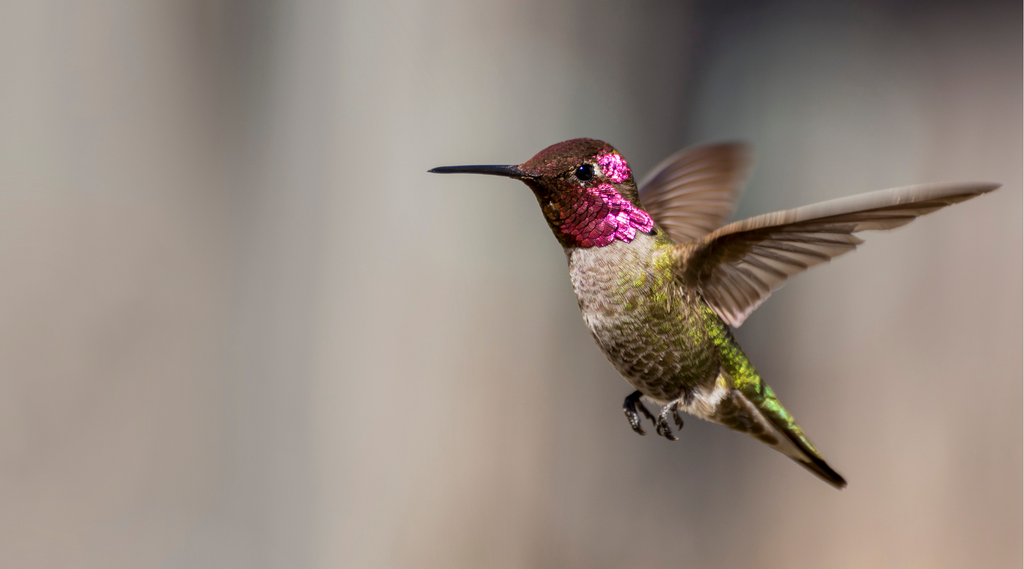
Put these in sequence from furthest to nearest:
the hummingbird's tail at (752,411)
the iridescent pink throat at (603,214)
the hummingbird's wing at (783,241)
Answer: the hummingbird's tail at (752,411) < the iridescent pink throat at (603,214) < the hummingbird's wing at (783,241)

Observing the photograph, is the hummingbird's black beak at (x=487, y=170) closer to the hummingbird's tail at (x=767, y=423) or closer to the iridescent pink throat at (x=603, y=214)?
the iridescent pink throat at (x=603, y=214)

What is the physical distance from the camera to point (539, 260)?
1.81 meters

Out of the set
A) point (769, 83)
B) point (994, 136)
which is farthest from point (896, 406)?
point (769, 83)

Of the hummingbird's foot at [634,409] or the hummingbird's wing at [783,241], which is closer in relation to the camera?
the hummingbird's wing at [783,241]

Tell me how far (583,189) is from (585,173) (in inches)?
0.4

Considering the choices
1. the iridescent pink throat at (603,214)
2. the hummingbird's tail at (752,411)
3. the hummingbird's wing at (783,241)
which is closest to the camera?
the hummingbird's wing at (783,241)

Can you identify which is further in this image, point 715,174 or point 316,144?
point 316,144

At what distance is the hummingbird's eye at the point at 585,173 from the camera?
17.8 inches

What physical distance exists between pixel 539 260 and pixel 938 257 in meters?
1.06

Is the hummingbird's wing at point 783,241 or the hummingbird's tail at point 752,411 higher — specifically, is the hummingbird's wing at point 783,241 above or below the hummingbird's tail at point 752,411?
above

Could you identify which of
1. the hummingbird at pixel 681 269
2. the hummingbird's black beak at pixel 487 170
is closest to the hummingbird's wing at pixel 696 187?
the hummingbird at pixel 681 269

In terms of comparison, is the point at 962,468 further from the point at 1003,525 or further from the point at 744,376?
the point at 744,376

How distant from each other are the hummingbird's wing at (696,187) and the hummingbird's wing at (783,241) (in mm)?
168

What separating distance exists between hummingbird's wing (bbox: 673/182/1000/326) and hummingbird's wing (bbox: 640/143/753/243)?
168 mm
